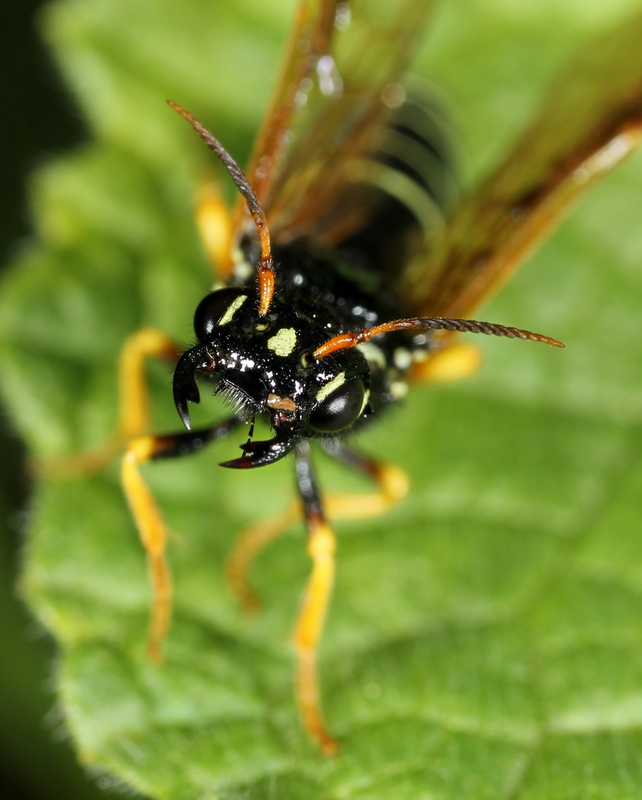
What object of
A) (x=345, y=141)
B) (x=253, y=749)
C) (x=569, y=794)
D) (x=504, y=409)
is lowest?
(x=569, y=794)

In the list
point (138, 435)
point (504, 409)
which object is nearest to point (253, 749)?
point (138, 435)

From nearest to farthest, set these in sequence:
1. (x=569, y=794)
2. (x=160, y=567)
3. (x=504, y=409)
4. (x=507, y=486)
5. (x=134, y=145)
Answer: (x=569, y=794) → (x=160, y=567) → (x=507, y=486) → (x=504, y=409) → (x=134, y=145)

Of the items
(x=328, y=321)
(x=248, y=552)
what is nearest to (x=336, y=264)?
(x=328, y=321)

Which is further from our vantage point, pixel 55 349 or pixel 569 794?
pixel 55 349

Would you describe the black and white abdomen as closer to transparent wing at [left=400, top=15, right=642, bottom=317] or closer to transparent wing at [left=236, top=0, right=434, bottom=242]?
transparent wing at [left=236, top=0, right=434, bottom=242]

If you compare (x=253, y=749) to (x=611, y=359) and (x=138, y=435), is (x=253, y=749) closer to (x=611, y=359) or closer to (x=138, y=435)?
(x=138, y=435)

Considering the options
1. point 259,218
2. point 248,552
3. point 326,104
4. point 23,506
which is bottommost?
point 248,552

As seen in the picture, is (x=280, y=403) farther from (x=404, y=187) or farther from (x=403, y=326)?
(x=404, y=187)
